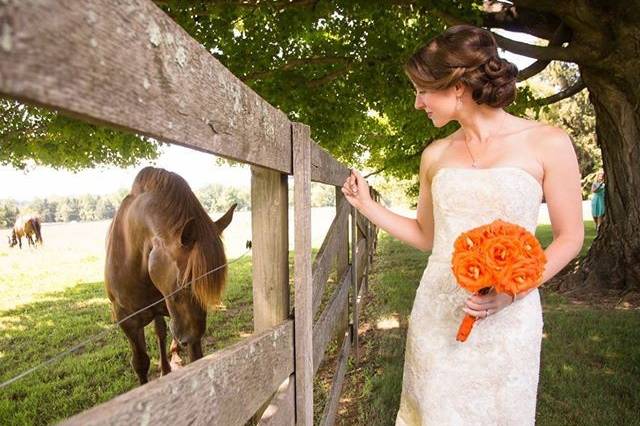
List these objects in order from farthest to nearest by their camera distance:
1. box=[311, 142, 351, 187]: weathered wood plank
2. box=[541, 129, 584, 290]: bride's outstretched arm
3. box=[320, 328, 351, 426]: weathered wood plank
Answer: box=[320, 328, 351, 426]: weathered wood plank
box=[311, 142, 351, 187]: weathered wood plank
box=[541, 129, 584, 290]: bride's outstretched arm

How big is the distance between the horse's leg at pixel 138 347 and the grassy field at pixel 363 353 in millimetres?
313

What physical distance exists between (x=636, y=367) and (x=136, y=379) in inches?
200

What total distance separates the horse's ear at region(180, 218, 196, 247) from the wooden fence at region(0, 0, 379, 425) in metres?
1.55

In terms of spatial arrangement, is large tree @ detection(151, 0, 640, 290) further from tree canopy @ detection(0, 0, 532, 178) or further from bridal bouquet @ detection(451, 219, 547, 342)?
bridal bouquet @ detection(451, 219, 547, 342)

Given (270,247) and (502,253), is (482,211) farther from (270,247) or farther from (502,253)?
(270,247)

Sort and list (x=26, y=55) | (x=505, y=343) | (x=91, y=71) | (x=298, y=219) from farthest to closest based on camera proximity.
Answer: (x=505, y=343)
(x=298, y=219)
(x=91, y=71)
(x=26, y=55)

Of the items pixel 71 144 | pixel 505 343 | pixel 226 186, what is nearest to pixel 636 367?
pixel 505 343

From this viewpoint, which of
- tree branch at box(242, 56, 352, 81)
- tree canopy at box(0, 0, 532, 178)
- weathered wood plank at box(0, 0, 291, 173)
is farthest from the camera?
tree branch at box(242, 56, 352, 81)

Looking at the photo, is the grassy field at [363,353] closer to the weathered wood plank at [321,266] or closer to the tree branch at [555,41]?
the weathered wood plank at [321,266]

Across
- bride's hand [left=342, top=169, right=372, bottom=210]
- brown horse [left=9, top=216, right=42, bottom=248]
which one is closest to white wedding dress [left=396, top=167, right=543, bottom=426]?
bride's hand [left=342, top=169, right=372, bottom=210]

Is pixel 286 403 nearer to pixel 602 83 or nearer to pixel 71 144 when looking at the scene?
pixel 602 83

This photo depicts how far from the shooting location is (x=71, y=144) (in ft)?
31.7

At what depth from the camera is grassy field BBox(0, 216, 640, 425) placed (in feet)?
13.6

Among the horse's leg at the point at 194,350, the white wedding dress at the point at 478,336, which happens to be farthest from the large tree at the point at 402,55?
the white wedding dress at the point at 478,336
